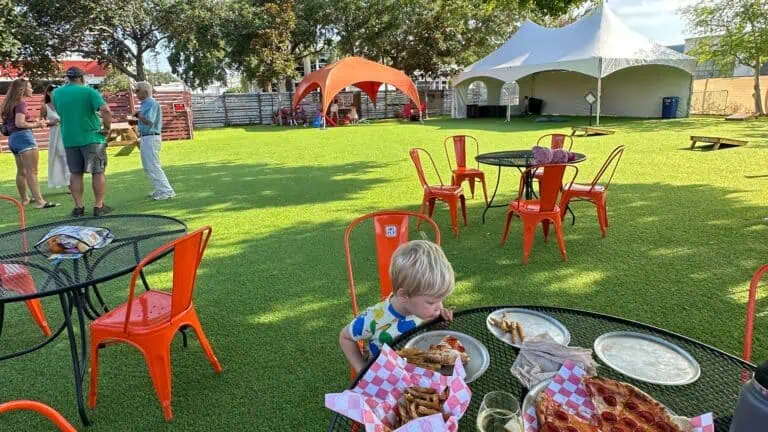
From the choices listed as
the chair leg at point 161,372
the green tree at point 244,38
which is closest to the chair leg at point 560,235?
the chair leg at point 161,372

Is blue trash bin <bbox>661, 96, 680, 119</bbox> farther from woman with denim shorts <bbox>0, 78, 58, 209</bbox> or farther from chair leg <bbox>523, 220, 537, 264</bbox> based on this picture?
woman with denim shorts <bbox>0, 78, 58, 209</bbox>

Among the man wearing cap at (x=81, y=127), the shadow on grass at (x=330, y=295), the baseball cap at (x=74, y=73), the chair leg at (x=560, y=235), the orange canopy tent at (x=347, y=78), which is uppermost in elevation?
the orange canopy tent at (x=347, y=78)

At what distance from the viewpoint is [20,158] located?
19.5 feet

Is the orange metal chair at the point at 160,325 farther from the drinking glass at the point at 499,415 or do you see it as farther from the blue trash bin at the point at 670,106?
the blue trash bin at the point at 670,106

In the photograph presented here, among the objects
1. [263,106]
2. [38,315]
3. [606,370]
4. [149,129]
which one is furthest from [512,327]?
[263,106]

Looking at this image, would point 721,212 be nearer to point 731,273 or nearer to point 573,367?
point 731,273

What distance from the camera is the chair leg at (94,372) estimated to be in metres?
2.16

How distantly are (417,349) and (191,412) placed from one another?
4.73 feet

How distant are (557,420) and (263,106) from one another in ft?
76.4

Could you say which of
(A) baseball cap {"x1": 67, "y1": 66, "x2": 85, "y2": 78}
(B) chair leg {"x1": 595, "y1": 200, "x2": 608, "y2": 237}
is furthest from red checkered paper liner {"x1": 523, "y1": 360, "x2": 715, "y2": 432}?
(A) baseball cap {"x1": 67, "y1": 66, "x2": 85, "y2": 78}

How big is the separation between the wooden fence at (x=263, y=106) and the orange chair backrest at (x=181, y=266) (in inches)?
794

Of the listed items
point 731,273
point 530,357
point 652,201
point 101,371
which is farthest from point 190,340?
point 652,201

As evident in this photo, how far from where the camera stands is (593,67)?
15.0 meters

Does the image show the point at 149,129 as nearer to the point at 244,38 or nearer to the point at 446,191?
the point at 446,191
